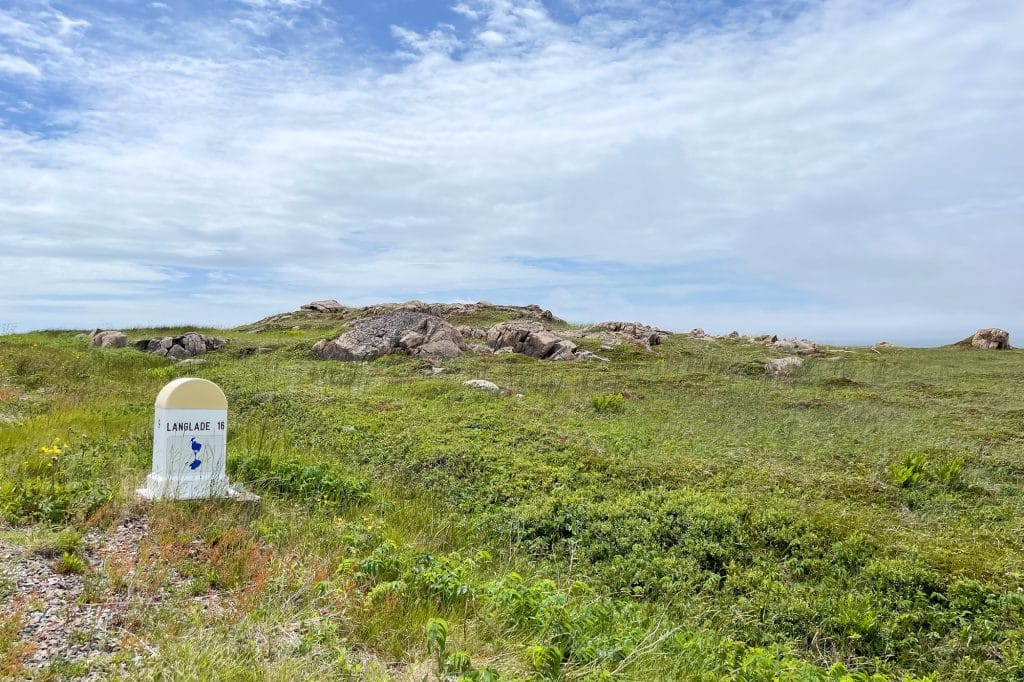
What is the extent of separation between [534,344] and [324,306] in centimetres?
3159

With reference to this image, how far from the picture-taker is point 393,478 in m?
12.4

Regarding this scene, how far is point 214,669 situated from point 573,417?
13.6 m

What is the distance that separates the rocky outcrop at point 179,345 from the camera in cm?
3203

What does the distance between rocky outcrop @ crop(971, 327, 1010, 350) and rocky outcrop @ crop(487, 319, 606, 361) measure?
32.2 m

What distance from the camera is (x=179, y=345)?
33031mm

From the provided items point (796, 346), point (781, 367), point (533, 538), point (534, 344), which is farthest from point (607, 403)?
point (796, 346)

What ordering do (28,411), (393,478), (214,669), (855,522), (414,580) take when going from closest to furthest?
1. (214,669)
2. (414,580)
3. (855,522)
4. (393,478)
5. (28,411)

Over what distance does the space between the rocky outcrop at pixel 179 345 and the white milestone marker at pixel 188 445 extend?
25504 mm

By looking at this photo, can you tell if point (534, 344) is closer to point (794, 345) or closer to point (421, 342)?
point (421, 342)

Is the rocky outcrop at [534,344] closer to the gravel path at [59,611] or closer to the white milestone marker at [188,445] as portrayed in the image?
the white milestone marker at [188,445]

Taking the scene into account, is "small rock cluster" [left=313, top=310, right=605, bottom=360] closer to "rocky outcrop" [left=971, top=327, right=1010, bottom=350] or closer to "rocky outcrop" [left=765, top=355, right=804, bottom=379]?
"rocky outcrop" [left=765, top=355, right=804, bottom=379]

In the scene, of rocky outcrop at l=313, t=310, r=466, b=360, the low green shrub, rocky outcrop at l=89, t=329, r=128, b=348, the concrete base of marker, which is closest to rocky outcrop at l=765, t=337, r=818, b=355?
rocky outcrop at l=313, t=310, r=466, b=360

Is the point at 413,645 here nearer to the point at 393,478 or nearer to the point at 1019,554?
the point at 393,478

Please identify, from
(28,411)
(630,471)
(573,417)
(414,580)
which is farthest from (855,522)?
(28,411)
